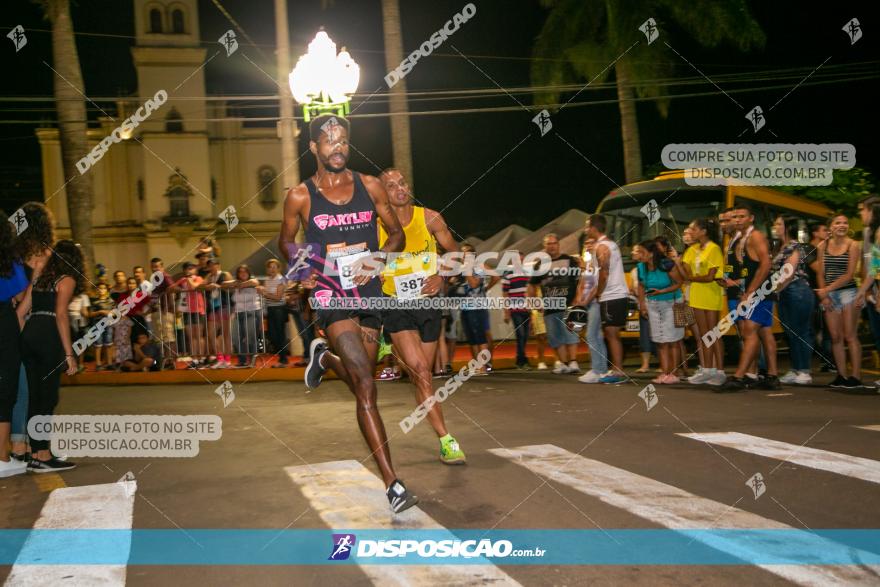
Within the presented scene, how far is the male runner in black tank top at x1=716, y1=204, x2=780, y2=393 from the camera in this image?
989 cm

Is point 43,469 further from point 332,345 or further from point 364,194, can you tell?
point 364,194

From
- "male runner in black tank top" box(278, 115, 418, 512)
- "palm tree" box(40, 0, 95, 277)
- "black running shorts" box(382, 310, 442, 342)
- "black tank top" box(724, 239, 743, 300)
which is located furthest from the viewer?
"palm tree" box(40, 0, 95, 277)

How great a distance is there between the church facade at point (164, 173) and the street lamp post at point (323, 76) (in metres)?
39.7

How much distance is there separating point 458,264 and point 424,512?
25.7 feet

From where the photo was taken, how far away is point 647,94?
2523cm

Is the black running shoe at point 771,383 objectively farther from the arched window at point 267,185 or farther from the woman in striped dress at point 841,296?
the arched window at point 267,185

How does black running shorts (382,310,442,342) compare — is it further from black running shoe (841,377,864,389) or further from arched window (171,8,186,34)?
arched window (171,8,186,34)

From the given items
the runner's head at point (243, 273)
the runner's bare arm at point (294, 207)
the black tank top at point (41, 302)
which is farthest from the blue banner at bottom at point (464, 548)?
the runner's head at point (243, 273)

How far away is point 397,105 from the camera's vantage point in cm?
1698

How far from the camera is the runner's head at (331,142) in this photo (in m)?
5.59

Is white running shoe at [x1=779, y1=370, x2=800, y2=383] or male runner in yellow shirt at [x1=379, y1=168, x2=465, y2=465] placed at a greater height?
male runner in yellow shirt at [x1=379, y1=168, x2=465, y2=465]

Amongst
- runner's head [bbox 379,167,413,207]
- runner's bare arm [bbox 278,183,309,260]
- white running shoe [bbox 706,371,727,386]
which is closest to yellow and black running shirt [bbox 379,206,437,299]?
runner's head [bbox 379,167,413,207]

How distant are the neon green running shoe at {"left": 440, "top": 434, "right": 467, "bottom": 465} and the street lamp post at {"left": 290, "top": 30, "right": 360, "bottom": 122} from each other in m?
9.58

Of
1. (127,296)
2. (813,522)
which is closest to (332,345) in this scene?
(813,522)
